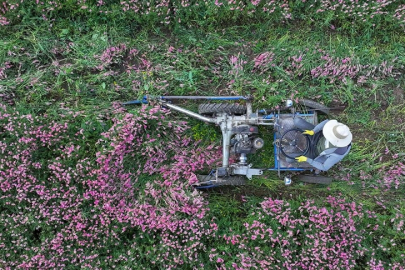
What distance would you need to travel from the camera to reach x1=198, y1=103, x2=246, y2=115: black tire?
18.4ft

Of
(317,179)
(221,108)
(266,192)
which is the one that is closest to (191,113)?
(221,108)

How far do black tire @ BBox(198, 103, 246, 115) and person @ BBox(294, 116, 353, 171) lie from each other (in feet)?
3.23

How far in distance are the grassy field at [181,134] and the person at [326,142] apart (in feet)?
2.82

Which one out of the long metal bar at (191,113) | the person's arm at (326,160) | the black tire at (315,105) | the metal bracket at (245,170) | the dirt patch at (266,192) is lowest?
the dirt patch at (266,192)

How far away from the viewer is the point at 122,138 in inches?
210

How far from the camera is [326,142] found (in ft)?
16.3

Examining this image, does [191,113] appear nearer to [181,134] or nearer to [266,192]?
[181,134]

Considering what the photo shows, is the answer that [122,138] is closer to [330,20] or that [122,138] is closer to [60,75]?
[60,75]

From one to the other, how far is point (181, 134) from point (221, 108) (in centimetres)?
90

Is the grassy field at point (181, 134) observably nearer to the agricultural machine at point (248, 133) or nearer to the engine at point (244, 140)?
A: the agricultural machine at point (248, 133)

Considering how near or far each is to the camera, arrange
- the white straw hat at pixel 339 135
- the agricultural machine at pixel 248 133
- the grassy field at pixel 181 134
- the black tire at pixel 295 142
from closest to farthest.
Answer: the white straw hat at pixel 339 135 → the agricultural machine at pixel 248 133 → the grassy field at pixel 181 134 → the black tire at pixel 295 142

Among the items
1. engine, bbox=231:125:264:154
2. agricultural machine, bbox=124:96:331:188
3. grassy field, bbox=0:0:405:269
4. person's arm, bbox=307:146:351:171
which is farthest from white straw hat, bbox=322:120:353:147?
grassy field, bbox=0:0:405:269

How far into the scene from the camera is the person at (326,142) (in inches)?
180

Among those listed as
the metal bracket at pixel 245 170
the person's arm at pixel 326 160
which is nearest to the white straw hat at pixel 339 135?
the person's arm at pixel 326 160
